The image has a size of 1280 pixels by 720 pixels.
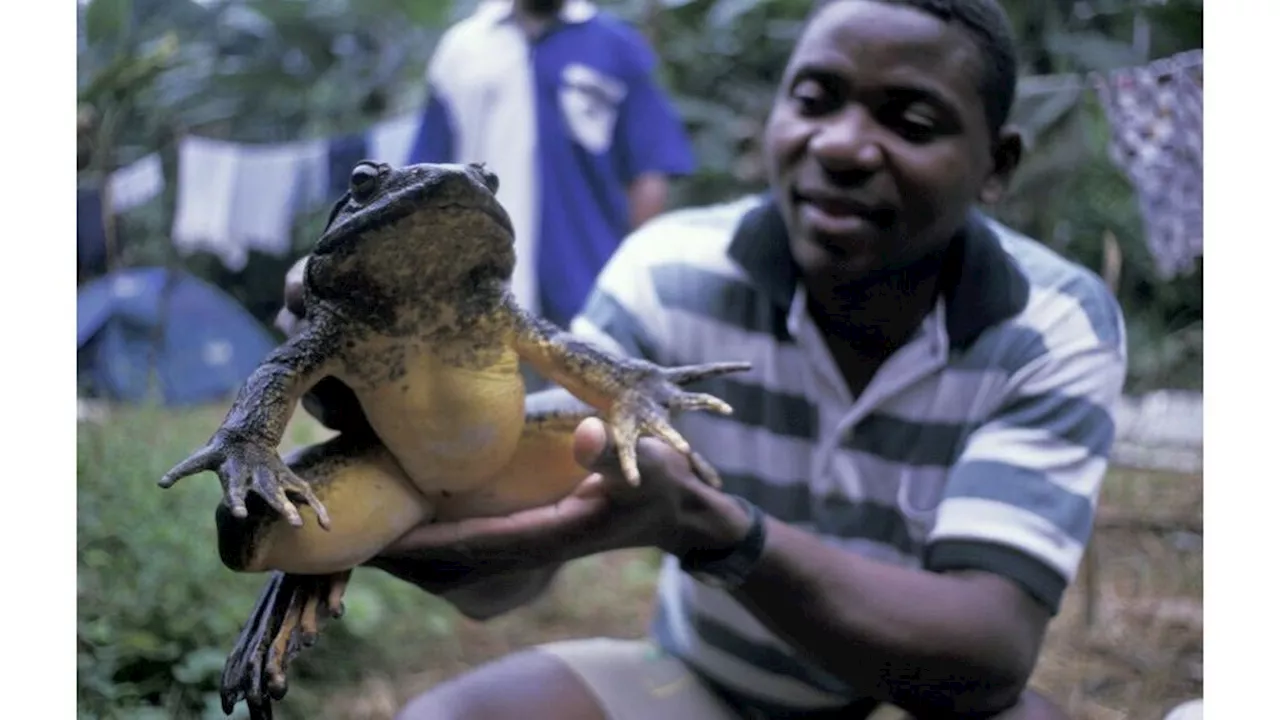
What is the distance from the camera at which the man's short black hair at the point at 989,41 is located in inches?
30.4

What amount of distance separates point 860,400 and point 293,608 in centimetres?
42

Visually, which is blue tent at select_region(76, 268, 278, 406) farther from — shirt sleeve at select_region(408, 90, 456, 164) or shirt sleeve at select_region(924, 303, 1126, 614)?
shirt sleeve at select_region(924, 303, 1126, 614)

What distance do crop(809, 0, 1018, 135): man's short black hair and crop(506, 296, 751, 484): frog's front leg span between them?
0.31m

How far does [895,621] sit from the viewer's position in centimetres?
72

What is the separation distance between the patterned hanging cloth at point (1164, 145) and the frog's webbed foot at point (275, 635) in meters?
0.75

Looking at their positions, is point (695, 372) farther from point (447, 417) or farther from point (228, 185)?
point (228, 185)

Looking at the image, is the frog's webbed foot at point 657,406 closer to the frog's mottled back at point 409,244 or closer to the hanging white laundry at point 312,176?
the frog's mottled back at point 409,244

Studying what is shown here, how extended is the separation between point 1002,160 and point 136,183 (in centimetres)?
77

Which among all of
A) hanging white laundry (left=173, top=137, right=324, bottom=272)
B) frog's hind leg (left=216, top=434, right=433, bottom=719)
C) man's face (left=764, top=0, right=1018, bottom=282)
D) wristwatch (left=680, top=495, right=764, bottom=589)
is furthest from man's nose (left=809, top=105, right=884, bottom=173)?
hanging white laundry (left=173, top=137, right=324, bottom=272)

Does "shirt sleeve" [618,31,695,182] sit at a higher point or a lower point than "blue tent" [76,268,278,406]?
higher

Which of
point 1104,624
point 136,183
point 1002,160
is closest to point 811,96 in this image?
point 1002,160

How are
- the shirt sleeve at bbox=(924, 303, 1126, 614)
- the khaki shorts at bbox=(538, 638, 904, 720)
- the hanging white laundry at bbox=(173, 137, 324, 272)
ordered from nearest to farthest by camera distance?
the shirt sleeve at bbox=(924, 303, 1126, 614) < the khaki shorts at bbox=(538, 638, 904, 720) < the hanging white laundry at bbox=(173, 137, 324, 272)

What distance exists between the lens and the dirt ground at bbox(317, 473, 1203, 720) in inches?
39.6
